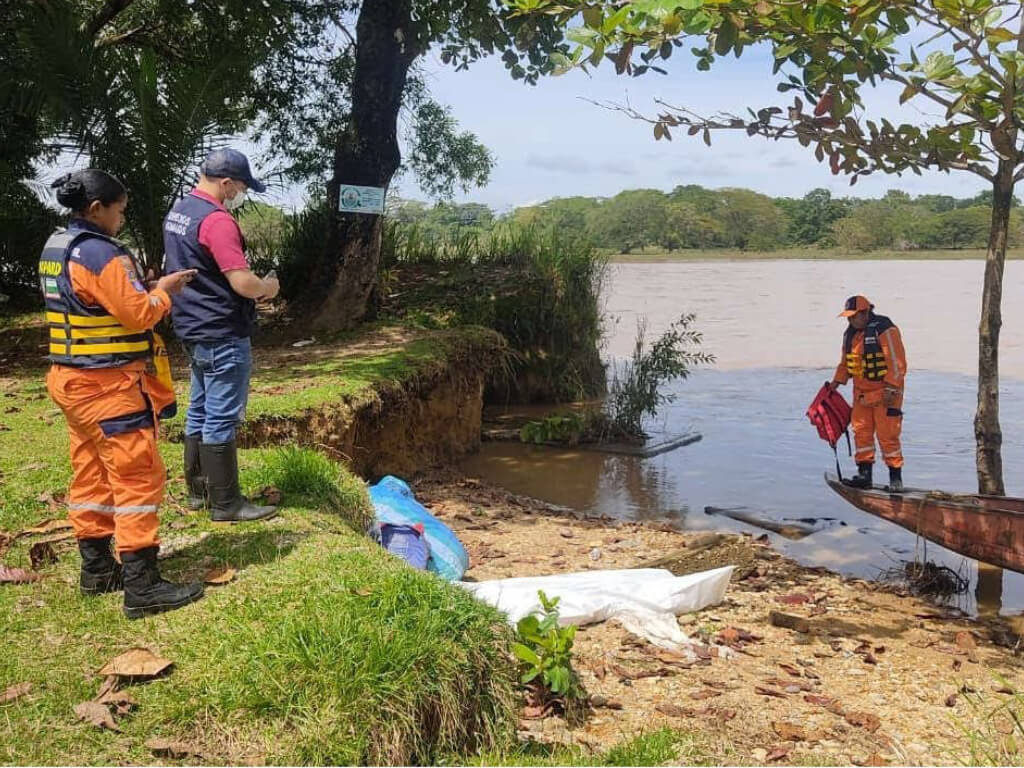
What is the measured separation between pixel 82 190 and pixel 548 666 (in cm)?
283

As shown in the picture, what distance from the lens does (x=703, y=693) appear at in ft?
16.2

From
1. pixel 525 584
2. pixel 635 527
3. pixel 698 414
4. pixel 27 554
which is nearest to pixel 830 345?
pixel 698 414

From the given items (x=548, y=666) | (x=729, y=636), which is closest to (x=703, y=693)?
(x=729, y=636)

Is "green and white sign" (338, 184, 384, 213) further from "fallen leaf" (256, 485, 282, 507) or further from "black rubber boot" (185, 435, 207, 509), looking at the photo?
"black rubber boot" (185, 435, 207, 509)

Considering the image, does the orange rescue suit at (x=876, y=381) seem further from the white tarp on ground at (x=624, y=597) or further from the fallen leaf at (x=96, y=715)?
the fallen leaf at (x=96, y=715)

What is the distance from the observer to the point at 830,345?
24953mm

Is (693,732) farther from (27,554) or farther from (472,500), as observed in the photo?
(472,500)

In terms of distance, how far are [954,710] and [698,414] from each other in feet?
34.2

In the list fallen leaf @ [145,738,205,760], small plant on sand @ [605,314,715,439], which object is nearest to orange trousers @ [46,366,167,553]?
fallen leaf @ [145,738,205,760]

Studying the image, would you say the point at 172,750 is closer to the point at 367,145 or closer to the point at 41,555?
the point at 41,555

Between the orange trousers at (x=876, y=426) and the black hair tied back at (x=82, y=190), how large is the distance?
712cm

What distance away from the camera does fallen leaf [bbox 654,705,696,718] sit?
15.1ft

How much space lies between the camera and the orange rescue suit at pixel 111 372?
13.0 feet

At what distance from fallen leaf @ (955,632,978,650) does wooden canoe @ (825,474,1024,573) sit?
0.76 metres
